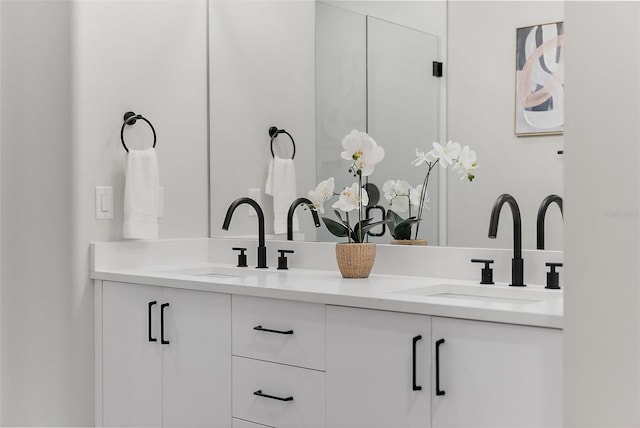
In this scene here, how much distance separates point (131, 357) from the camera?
2387 millimetres

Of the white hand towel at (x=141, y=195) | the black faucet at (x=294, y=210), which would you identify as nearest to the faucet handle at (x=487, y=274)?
the black faucet at (x=294, y=210)

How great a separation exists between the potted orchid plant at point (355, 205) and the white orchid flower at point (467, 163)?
0.25m

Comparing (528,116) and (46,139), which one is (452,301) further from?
(46,139)

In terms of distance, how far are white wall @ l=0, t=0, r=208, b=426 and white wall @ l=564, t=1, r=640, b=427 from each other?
5.39ft

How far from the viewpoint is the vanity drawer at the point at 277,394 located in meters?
1.87

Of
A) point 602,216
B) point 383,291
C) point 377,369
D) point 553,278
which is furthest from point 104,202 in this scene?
point 602,216

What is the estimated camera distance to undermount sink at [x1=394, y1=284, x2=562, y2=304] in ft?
6.17

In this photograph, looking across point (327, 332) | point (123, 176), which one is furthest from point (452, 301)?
point (123, 176)

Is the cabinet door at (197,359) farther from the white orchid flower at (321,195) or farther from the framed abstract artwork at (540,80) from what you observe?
the framed abstract artwork at (540,80)

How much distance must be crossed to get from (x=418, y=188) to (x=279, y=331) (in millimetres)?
655

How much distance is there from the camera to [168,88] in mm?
Answer: 2742

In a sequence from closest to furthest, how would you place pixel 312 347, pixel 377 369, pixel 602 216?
pixel 602 216, pixel 377 369, pixel 312 347

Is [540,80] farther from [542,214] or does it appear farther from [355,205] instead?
[355,205]

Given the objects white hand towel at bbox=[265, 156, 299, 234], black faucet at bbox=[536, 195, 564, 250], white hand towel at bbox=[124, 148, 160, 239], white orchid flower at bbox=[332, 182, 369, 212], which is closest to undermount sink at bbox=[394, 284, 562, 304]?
black faucet at bbox=[536, 195, 564, 250]
